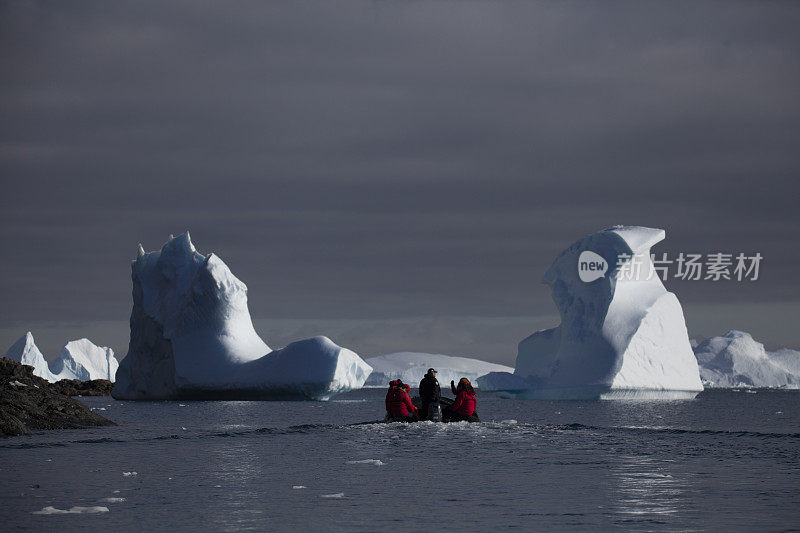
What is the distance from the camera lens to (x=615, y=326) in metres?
48.0

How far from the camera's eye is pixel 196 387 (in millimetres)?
51281

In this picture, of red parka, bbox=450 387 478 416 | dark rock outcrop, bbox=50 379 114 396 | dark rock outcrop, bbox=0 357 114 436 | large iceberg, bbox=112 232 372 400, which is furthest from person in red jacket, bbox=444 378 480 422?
dark rock outcrop, bbox=50 379 114 396

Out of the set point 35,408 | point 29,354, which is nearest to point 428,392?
point 35,408

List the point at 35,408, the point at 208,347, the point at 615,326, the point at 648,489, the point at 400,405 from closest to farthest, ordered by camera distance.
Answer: the point at 648,489
the point at 35,408
the point at 400,405
the point at 615,326
the point at 208,347

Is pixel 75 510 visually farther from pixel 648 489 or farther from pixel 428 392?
pixel 428 392

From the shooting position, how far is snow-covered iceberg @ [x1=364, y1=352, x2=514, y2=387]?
4534 inches

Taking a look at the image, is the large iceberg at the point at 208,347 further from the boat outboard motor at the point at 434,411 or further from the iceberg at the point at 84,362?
the iceberg at the point at 84,362

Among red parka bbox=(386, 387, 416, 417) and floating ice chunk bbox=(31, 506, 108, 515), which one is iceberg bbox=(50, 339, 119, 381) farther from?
floating ice chunk bbox=(31, 506, 108, 515)

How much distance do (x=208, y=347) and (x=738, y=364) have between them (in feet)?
232

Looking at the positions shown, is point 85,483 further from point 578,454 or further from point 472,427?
point 472,427

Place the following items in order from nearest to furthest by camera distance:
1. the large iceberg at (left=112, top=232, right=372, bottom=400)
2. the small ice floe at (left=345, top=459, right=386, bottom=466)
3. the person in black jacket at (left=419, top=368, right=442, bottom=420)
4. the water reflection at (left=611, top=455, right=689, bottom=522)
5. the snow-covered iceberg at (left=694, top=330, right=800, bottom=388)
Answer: the water reflection at (left=611, top=455, right=689, bottom=522) < the small ice floe at (left=345, top=459, right=386, bottom=466) < the person in black jacket at (left=419, top=368, right=442, bottom=420) < the large iceberg at (left=112, top=232, right=372, bottom=400) < the snow-covered iceberg at (left=694, top=330, right=800, bottom=388)

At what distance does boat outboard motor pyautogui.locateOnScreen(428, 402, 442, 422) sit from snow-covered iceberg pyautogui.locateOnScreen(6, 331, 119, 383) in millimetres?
74846

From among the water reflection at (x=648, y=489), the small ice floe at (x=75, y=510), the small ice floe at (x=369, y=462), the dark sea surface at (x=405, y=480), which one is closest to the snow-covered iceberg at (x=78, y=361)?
the dark sea surface at (x=405, y=480)

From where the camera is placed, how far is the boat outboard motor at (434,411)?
26.9 metres
